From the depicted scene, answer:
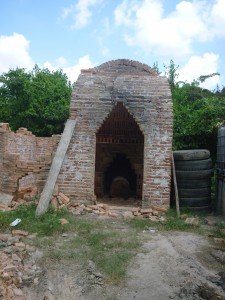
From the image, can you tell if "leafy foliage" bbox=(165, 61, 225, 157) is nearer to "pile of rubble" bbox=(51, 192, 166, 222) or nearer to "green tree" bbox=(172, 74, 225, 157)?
"green tree" bbox=(172, 74, 225, 157)

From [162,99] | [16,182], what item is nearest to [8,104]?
[16,182]

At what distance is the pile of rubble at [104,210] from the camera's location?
7.96 meters

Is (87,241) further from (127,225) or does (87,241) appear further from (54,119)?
(54,119)

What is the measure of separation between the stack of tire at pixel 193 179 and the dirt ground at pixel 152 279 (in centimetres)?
301

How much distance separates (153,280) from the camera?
15.2 feet

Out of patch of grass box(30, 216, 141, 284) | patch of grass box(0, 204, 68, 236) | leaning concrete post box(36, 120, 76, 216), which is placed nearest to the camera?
patch of grass box(30, 216, 141, 284)

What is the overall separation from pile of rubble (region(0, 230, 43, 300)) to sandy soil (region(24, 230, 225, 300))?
0.15 meters

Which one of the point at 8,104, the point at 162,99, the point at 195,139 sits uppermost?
the point at 8,104

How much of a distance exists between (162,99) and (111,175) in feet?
13.2

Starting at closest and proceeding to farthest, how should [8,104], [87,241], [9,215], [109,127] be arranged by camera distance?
[87,241] < [9,215] < [109,127] < [8,104]

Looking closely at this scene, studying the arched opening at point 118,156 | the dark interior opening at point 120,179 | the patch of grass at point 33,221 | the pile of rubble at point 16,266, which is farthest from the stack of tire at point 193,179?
the pile of rubble at point 16,266

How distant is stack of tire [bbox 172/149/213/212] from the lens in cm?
886

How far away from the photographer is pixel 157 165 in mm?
8484

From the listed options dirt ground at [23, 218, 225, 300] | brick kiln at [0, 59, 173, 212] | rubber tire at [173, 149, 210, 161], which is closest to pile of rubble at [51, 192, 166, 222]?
brick kiln at [0, 59, 173, 212]
